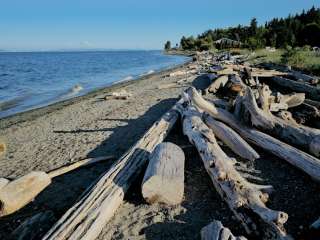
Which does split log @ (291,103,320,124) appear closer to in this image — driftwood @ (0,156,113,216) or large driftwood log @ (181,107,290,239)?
large driftwood log @ (181,107,290,239)

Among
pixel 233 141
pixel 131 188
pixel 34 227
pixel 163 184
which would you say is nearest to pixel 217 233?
pixel 163 184

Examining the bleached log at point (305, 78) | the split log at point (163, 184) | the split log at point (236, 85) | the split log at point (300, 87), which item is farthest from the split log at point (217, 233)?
the bleached log at point (305, 78)

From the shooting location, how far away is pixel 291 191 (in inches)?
184

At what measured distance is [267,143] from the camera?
19.2ft

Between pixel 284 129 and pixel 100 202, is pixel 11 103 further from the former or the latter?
pixel 284 129

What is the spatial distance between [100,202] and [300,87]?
915 cm

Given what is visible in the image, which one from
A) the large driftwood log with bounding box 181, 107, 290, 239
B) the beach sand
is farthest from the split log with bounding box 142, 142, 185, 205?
the large driftwood log with bounding box 181, 107, 290, 239

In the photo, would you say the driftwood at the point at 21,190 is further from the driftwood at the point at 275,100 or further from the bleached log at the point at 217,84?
the bleached log at the point at 217,84

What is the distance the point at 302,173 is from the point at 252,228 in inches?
84.1

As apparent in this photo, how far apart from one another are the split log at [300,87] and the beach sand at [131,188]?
16.0 feet

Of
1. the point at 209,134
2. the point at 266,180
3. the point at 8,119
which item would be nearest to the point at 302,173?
the point at 266,180

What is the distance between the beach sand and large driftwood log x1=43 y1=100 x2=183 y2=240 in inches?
8.1

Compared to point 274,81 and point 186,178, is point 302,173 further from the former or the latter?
point 274,81

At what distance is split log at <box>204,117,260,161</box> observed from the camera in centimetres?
566
